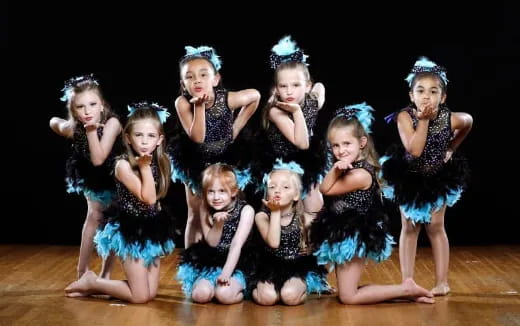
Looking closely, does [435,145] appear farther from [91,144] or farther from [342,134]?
[91,144]

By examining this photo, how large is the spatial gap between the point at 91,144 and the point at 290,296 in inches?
44.1

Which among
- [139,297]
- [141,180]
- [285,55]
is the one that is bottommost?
[139,297]

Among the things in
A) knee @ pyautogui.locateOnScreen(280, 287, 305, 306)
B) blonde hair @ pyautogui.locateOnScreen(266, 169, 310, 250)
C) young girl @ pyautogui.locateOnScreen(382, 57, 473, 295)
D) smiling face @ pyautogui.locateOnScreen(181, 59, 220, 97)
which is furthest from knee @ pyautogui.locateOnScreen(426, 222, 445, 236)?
smiling face @ pyautogui.locateOnScreen(181, 59, 220, 97)

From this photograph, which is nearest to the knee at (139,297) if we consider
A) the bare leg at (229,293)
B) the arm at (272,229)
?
the bare leg at (229,293)

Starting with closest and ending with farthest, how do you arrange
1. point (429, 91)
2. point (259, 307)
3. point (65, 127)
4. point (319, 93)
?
point (259, 307) < point (429, 91) < point (65, 127) < point (319, 93)

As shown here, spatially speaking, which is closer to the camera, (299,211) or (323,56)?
(299,211)

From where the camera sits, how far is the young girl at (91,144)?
4.55m

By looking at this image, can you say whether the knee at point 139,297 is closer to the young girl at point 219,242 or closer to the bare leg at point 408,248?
the young girl at point 219,242

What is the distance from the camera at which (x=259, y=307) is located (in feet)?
13.9

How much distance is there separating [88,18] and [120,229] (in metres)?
2.10

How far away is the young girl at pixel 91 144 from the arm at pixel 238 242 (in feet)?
2.03

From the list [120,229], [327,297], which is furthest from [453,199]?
[120,229]

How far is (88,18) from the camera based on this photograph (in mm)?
6043

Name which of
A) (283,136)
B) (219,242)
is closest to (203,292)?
(219,242)
